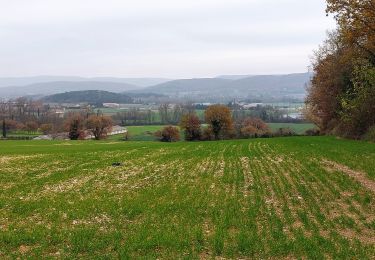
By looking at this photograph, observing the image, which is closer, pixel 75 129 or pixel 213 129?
pixel 213 129

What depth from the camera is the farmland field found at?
13.7 m

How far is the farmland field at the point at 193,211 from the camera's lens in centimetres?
1374

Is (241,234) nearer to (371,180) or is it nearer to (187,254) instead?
(187,254)

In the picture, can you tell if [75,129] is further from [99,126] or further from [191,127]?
[191,127]

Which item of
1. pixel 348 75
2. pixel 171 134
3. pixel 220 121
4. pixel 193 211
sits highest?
pixel 348 75

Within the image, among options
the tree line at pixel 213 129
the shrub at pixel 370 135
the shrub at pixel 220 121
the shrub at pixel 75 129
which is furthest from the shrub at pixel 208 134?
the shrub at pixel 370 135

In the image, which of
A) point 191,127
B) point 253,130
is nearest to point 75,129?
point 191,127

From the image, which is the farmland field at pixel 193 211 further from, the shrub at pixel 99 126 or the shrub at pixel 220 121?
the shrub at pixel 99 126

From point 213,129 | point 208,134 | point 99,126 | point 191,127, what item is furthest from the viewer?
point 99,126

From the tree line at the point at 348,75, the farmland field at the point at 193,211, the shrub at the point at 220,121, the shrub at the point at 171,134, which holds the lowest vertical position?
the shrub at the point at 171,134

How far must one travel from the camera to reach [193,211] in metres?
18.7

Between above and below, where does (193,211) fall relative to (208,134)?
above

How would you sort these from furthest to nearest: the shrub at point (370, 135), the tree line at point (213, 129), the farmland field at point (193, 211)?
Result: 1. the tree line at point (213, 129)
2. the shrub at point (370, 135)
3. the farmland field at point (193, 211)

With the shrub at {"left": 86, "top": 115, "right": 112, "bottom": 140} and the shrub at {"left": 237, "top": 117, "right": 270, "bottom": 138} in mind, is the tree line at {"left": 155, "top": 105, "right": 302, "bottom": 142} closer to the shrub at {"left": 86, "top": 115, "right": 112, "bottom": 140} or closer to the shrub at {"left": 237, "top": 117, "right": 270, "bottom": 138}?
the shrub at {"left": 237, "top": 117, "right": 270, "bottom": 138}
